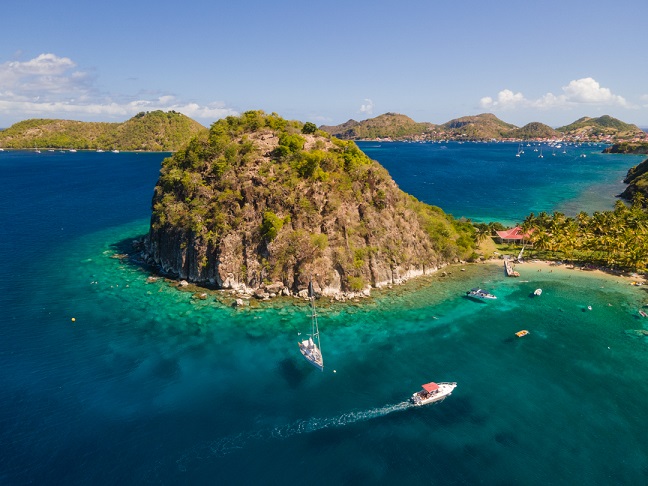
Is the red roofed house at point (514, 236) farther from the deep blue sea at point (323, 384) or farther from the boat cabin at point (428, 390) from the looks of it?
the boat cabin at point (428, 390)

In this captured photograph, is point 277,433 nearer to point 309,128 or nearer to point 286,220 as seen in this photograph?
point 286,220

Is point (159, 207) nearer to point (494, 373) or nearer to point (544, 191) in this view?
point (494, 373)

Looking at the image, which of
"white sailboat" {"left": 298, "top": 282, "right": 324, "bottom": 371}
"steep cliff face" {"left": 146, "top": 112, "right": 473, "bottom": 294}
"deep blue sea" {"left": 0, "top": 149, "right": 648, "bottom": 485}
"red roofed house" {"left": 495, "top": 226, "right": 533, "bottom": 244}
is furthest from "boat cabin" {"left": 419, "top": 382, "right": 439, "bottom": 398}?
"red roofed house" {"left": 495, "top": 226, "right": 533, "bottom": 244}

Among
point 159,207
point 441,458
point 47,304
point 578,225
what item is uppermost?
point 159,207

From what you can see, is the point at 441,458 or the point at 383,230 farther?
the point at 383,230

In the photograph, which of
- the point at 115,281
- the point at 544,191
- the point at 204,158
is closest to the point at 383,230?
the point at 204,158

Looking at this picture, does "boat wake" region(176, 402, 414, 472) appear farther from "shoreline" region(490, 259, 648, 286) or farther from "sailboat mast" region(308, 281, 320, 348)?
"shoreline" region(490, 259, 648, 286)
